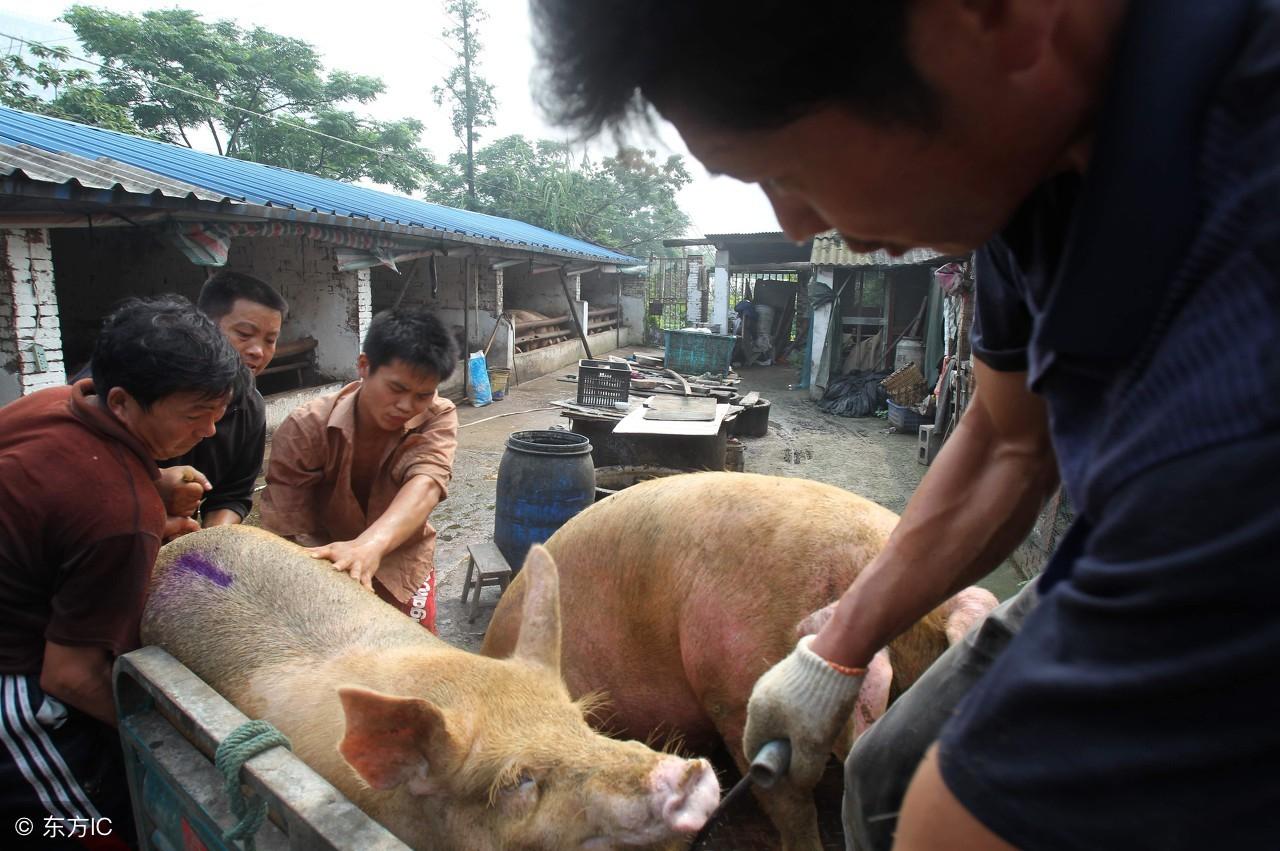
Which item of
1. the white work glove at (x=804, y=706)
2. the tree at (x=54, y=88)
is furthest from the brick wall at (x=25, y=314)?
the tree at (x=54, y=88)

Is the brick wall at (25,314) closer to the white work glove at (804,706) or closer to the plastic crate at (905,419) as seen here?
the white work glove at (804,706)

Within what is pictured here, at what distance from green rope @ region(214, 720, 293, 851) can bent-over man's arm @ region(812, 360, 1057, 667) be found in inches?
48.6

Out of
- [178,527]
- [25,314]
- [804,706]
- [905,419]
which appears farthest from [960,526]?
[905,419]

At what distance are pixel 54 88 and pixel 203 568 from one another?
89.2 feet

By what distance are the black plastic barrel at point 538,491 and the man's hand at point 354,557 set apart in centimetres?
213

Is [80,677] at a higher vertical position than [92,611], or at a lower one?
lower

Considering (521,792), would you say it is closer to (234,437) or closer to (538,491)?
(234,437)

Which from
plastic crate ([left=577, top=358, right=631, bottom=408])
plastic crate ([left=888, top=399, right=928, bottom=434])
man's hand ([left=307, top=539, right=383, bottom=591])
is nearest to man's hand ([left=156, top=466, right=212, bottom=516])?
man's hand ([left=307, top=539, right=383, bottom=591])

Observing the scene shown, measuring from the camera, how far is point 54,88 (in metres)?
22.1

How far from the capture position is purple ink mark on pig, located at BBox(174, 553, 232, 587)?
8.39ft

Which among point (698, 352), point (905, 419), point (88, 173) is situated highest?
point (88, 173)

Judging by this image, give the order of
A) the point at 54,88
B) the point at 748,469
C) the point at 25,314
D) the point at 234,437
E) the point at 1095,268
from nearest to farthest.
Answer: the point at 1095,268 < the point at 234,437 < the point at 25,314 < the point at 748,469 < the point at 54,88

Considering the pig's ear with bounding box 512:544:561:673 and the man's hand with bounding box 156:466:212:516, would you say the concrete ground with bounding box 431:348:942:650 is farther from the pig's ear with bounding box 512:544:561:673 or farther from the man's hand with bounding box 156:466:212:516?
the pig's ear with bounding box 512:544:561:673

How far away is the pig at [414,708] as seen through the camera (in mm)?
1679
